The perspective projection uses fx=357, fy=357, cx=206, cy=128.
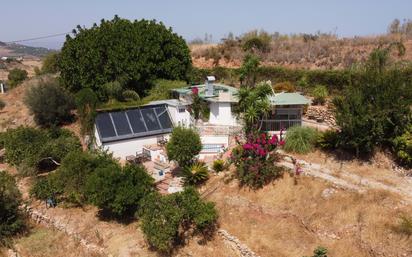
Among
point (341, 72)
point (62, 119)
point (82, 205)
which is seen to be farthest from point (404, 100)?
point (62, 119)

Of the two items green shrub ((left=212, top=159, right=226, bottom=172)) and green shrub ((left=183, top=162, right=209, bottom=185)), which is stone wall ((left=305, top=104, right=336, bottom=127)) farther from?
green shrub ((left=183, top=162, right=209, bottom=185))

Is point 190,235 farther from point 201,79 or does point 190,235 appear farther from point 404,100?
point 201,79

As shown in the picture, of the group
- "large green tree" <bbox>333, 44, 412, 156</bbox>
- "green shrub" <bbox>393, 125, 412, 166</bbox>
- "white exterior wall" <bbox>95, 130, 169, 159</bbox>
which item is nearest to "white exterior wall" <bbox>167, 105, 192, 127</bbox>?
"white exterior wall" <bbox>95, 130, 169, 159</bbox>

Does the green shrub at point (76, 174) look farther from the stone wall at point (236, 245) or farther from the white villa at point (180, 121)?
the stone wall at point (236, 245)

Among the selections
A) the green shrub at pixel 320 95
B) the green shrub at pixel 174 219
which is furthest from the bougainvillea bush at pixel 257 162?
the green shrub at pixel 320 95

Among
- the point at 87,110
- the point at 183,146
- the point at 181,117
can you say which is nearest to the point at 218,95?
the point at 181,117
